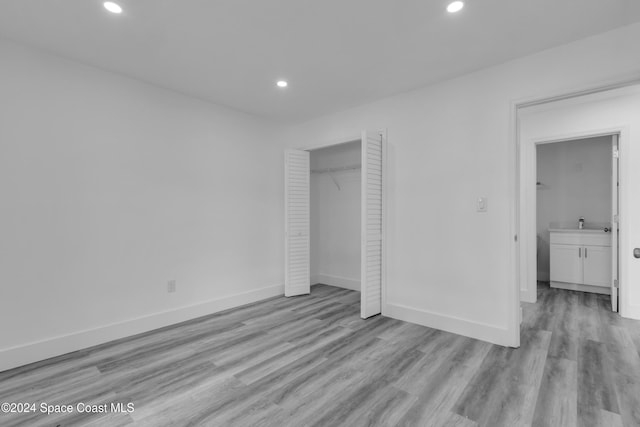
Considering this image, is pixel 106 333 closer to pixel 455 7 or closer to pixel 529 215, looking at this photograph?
pixel 455 7

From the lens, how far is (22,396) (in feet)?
6.52

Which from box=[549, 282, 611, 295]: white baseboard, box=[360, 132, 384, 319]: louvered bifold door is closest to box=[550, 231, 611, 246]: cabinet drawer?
box=[549, 282, 611, 295]: white baseboard

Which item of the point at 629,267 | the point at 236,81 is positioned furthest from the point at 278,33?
the point at 629,267

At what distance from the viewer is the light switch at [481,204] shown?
2.80m

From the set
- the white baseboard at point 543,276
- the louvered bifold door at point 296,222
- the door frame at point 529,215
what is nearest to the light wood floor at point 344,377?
the door frame at point 529,215

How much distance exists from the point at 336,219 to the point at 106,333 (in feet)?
10.7

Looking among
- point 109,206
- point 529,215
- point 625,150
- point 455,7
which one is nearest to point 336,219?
point 529,215

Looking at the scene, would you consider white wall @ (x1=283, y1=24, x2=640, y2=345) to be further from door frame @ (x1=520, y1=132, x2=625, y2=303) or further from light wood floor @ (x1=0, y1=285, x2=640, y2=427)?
door frame @ (x1=520, y1=132, x2=625, y2=303)

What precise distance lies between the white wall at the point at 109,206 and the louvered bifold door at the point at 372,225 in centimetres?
156

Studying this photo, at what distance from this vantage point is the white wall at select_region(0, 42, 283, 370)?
241 cm

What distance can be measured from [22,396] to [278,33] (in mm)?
3029

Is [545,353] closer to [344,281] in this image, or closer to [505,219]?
[505,219]

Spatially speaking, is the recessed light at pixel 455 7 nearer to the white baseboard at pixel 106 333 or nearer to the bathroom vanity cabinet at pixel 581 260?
the white baseboard at pixel 106 333

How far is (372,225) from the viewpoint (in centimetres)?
341
